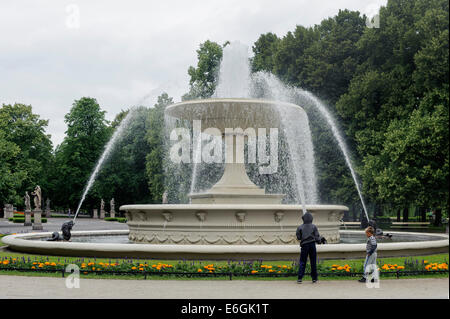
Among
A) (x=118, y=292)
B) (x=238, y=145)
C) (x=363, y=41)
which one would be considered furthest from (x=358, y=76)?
(x=118, y=292)

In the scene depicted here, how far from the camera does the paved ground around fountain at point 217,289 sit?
351 inches

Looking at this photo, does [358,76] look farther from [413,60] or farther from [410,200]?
[410,200]

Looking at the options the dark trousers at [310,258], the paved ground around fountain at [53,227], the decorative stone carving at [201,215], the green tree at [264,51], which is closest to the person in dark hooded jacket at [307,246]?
the dark trousers at [310,258]

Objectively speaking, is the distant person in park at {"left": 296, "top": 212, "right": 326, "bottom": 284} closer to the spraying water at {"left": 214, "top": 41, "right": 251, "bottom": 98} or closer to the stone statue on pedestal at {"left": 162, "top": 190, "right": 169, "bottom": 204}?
the spraying water at {"left": 214, "top": 41, "right": 251, "bottom": 98}

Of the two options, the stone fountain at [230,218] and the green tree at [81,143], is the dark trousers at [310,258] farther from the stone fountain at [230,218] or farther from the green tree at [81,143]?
the green tree at [81,143]

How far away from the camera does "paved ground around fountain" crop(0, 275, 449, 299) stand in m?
8.92

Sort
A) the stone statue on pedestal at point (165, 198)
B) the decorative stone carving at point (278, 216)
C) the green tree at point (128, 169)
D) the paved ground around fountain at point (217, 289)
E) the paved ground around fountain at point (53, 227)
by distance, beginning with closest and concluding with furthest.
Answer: the paved ground around fountain at point (217, 289) < the decorative stone carving at point (278, 216) < the paved ground around fountain at point (53, 227) < the stone statue on pedestal at point (165, 198) < the green tree at point (128, 169)

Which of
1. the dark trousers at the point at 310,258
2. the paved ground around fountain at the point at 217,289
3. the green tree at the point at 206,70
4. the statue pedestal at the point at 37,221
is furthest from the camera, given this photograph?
the green tree at the point at 206,70

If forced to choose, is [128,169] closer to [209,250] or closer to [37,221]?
[37,221]

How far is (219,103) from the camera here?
1789 cm

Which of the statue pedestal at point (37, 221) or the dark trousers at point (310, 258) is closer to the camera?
the dark trousers at point (310, 258)

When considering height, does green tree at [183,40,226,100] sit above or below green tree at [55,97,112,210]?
above

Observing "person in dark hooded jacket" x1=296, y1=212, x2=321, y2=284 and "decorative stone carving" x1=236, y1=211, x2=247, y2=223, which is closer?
"person in dark hooded jacket" x1=296, y1=212, x2=321, y2=284

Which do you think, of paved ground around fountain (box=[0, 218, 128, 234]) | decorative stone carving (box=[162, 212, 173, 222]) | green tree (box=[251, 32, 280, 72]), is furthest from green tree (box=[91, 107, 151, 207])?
decorative stone carving (box=[162, 212, 173, 222])
